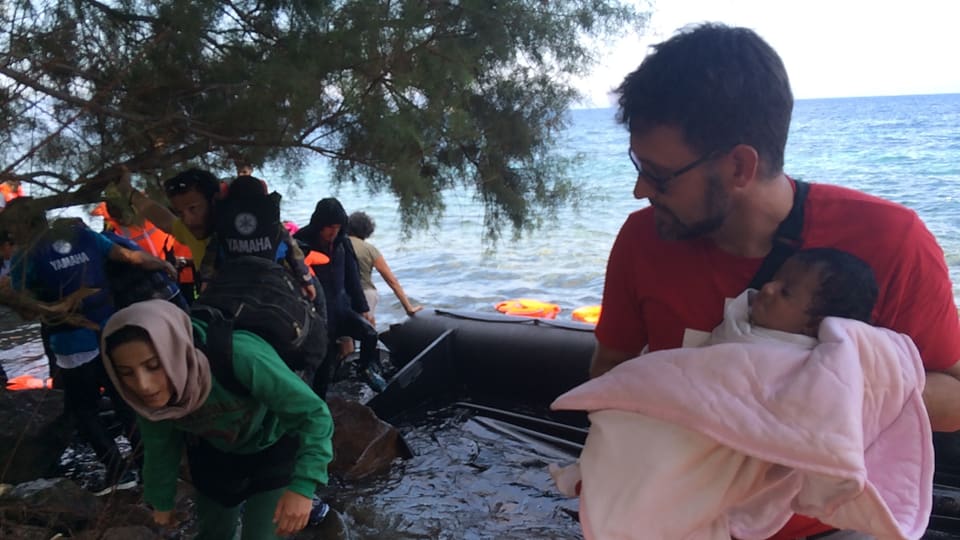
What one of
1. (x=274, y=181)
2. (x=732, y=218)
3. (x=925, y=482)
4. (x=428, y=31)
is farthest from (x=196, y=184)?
(x=925, y=482)

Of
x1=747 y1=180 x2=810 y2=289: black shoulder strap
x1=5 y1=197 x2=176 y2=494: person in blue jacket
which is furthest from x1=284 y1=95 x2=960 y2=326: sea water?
x1=5 y1=197 x2=176 y2=494: person in blue jacket

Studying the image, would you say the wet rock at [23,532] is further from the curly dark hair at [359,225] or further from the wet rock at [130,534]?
the curly dark hair at [359,225]

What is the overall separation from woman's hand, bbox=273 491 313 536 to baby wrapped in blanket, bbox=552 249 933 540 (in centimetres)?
119

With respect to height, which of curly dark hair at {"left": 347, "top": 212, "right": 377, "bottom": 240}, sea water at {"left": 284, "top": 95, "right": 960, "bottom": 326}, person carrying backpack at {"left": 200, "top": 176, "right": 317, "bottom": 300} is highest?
person carrying backpack at {"left": 200, "top": 176, "right": 317, "bottom": 300}

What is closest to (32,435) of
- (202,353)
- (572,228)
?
(202,353)

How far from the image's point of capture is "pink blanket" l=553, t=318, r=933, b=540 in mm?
1259

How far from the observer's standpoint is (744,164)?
1411mm

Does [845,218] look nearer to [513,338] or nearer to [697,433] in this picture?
[697,433]

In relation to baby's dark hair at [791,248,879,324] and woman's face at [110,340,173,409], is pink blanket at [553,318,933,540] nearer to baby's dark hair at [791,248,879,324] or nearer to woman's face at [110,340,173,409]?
baby's dark hair at [791,248,879,324]

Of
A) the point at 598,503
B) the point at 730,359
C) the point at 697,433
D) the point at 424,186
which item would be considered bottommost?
the point at 598,503

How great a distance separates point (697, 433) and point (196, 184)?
2.59 m

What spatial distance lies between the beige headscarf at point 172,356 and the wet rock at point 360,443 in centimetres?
259

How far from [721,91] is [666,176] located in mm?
189

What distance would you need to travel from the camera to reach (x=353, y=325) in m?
5.70
